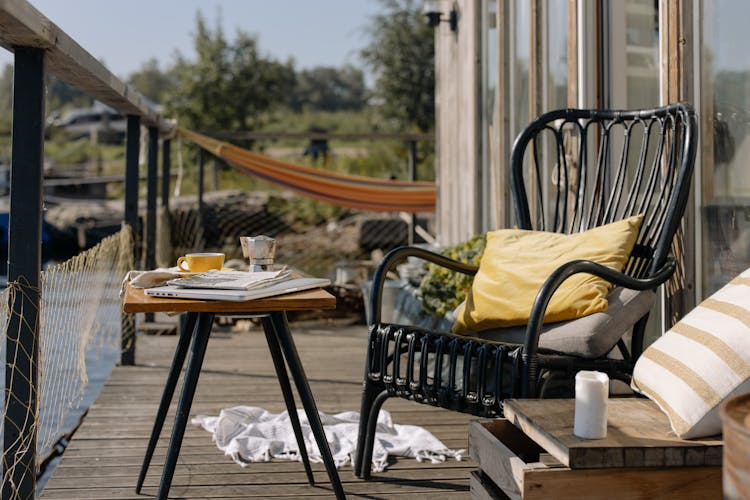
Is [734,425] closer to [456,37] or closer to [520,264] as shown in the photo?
[520,264]

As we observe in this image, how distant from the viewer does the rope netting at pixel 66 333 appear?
5.70 feet

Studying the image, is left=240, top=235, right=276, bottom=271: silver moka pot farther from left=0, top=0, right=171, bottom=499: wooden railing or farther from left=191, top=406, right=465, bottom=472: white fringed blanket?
left=191, top=406, right=465, bottom=472: white fringed blanket

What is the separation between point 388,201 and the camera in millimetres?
5398

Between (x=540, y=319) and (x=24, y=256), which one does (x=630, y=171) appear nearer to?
(x=540, y=319)

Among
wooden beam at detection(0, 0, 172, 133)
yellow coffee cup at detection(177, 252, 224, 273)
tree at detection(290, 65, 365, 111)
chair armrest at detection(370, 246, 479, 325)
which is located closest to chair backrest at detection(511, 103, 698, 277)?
chair armrest at detection(370, 246, 479, 325)

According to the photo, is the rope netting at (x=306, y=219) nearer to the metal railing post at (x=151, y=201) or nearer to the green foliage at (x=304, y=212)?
the green foliage at (x=304, y=212)

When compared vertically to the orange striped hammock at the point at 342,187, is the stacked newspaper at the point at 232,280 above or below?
below

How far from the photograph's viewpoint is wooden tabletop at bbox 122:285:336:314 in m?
1.48

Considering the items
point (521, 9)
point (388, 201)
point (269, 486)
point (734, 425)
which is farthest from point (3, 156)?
point (734, 425)

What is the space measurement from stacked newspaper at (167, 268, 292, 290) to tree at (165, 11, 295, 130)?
42.3 feet

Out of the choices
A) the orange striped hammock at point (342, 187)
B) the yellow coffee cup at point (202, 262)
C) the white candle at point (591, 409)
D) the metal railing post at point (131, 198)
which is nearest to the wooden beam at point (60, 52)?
the metal railing post at point (131, 198)

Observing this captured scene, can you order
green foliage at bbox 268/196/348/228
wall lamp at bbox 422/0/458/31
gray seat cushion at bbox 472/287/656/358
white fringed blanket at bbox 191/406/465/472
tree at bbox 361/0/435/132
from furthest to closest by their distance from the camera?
1. tree at bbox 361/0/435/132
2. green foliage at bbox 268/196/348/228
3. wall lamp at bbox 422/0/458/31
4. white fringed blanket at bbox 191/406/465/472
5. gray seat cushion at bbox 472/287/656/358

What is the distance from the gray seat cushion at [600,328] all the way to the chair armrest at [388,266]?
0.35m

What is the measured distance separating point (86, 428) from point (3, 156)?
18.1 metres
